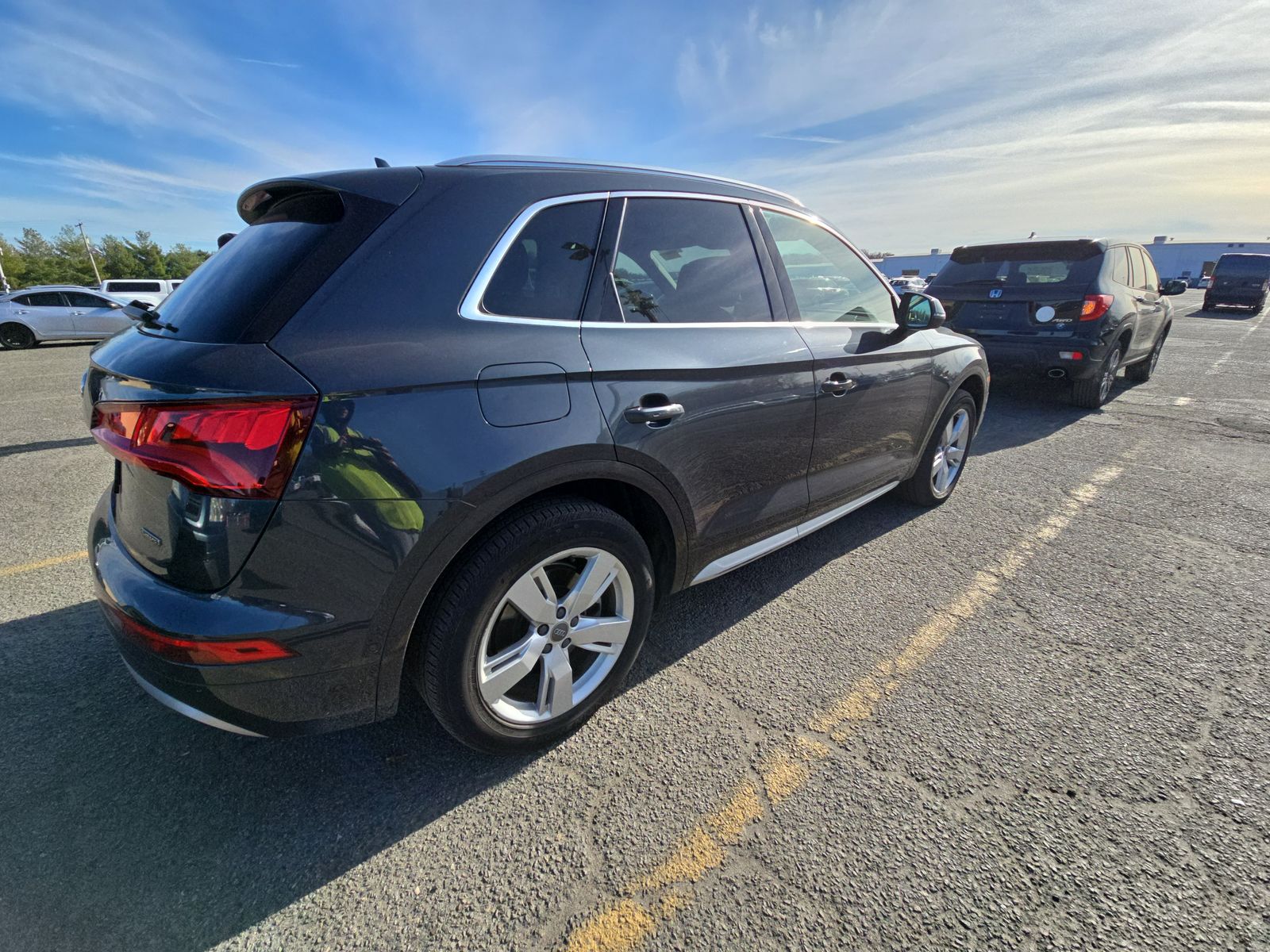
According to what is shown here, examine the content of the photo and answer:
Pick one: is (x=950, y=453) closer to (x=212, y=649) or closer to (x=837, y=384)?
(x=837, y=384)

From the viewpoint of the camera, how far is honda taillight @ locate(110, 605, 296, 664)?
1.45 meters

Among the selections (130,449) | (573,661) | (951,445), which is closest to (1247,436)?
(951,445)

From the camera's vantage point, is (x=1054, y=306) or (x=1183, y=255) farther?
(x=1183, y=255)

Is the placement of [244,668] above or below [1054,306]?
below

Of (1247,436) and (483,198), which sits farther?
(1247,436)

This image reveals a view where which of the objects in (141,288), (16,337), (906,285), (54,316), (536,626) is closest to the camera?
(536,626)

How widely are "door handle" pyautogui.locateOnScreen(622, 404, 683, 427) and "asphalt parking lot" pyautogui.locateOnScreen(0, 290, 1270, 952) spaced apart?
107 cm

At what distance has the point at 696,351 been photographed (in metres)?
2.19

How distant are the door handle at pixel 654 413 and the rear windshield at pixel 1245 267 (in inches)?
1173

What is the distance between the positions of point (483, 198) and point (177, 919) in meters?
2.06

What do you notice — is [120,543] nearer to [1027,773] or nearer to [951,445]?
[1027,773]

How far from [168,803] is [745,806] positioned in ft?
5.67

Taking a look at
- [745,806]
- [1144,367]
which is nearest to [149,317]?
[745,806]

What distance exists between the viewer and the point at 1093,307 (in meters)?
6.00
